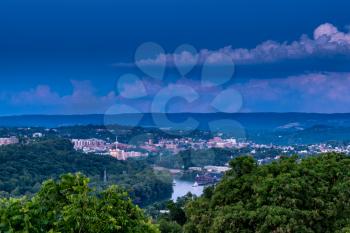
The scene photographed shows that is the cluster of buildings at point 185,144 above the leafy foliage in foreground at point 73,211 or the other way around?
the other way around

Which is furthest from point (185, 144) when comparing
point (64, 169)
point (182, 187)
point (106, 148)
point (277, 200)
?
point (277, 200)

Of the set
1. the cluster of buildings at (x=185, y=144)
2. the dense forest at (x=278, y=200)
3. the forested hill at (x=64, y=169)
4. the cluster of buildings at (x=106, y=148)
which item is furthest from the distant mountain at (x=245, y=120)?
the dense forest at (x=278, y=200)

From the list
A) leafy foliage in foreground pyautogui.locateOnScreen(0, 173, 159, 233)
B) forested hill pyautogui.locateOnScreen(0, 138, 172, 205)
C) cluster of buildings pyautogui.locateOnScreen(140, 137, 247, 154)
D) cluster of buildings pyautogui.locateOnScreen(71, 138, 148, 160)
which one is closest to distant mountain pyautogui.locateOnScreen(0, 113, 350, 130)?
cluster of buildings pyautogui.locateOnScreen(140, 137, 247, 154)

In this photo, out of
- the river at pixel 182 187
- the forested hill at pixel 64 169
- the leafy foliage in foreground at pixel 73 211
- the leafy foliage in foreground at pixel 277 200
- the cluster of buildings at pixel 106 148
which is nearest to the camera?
the leafy foliage in foreground at pixel 73 211

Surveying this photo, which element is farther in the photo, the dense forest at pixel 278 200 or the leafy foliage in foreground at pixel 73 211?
the dense forest at pixel 278 200

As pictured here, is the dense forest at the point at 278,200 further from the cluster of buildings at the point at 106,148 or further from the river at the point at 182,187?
the cluster of buildings at the point at 106,148

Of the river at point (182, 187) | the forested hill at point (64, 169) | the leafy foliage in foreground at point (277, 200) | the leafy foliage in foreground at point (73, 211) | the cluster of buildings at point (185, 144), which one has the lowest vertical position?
the river at point (182, 187)

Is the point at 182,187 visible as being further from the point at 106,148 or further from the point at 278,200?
the point at 278,200
